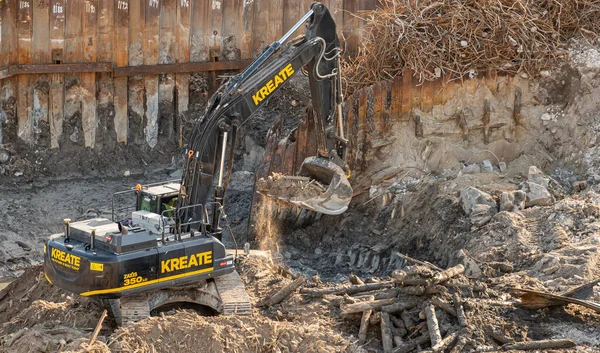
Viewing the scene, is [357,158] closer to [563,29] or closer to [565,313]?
[563,29]

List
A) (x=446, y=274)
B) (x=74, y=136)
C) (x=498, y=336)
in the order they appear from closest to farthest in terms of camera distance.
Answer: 1. (x=498, y=336)
2. (x=446, y=274)
3. (x=74, y=136)

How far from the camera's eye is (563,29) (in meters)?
18.6

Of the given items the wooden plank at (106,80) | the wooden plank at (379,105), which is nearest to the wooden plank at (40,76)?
the wooden plank at (106,80)

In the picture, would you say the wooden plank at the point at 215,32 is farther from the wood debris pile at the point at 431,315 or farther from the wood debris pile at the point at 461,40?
the wood debris pile at the point at 431,315

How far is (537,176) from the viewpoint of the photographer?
53.3ft

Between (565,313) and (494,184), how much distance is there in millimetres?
4475

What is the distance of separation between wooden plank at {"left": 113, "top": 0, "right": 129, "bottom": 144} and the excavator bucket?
16.6ft

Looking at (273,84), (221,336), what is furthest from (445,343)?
(273,84)

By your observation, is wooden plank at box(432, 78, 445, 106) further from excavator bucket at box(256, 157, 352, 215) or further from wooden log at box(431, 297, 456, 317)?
wooden log at box(431, 297, 456, 317)

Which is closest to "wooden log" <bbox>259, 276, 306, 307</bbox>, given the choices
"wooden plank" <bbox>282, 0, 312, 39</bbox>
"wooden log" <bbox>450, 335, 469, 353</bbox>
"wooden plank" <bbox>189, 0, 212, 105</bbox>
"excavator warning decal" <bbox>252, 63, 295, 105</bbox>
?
"excavator warning decal" <bbox>252, 63, 295, 105</bbox>

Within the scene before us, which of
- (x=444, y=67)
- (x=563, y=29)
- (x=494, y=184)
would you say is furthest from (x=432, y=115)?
(x=563, y=29)

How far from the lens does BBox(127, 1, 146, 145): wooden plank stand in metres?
19.1

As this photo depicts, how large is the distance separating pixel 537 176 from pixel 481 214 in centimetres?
136

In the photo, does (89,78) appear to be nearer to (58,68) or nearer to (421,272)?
(58,68)
